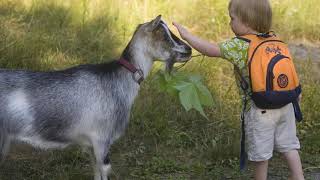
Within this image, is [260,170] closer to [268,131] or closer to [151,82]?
[268,131]

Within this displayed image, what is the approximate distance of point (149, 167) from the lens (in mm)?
5289

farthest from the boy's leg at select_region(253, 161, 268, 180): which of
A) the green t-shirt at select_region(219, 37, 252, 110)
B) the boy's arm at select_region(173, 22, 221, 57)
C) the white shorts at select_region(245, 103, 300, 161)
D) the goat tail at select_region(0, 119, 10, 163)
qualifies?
the goat tail at select_region(0, 119, 10, 163)

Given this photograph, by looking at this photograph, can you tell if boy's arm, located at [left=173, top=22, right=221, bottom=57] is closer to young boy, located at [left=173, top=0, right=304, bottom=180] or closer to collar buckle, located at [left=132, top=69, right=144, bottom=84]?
young boy, located at [left=173, top=0, right=304, bottom=180]

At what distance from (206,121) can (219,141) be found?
0.38 metres

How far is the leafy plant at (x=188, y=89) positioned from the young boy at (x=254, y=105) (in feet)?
0.90

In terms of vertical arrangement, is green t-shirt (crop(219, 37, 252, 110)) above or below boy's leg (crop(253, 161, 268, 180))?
above

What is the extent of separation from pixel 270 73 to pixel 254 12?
0.45 meters

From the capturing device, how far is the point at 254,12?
415 centimetres

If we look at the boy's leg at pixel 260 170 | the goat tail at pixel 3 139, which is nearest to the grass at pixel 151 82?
the goat tail at pixel 3 139

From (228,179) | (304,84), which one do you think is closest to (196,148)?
(228,179)

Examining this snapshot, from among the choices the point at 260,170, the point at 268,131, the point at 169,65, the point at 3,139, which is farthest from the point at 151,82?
the point at 3,139

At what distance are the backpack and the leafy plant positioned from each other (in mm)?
403

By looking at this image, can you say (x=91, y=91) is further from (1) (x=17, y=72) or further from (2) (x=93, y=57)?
(2) (x=93, y=57)

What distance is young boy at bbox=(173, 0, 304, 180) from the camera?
13.7 ft
